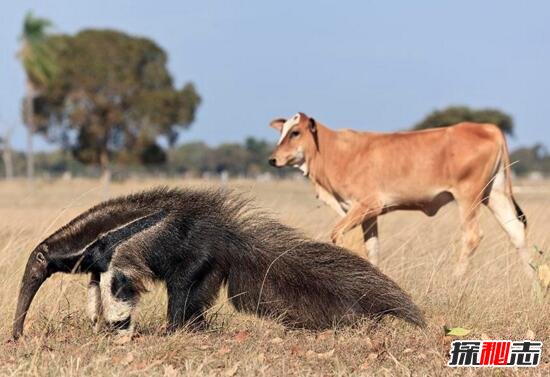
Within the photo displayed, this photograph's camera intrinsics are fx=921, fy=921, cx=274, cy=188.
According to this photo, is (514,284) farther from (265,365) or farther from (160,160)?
(160,160)

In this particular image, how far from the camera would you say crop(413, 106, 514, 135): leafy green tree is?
74.8m

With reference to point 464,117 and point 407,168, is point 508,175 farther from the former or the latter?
point 464,117

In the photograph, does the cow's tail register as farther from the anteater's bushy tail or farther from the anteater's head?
the anteater's head

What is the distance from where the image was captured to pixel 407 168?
10.4m

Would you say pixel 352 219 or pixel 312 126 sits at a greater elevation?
pixel 312 126

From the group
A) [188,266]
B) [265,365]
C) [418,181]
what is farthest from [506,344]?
[418,181]

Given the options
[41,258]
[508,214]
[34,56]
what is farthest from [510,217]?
[34,56]

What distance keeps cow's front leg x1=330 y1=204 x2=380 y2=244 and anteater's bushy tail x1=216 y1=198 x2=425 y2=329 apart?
8.44 ft

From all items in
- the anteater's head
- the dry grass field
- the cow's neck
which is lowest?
the dry grass field

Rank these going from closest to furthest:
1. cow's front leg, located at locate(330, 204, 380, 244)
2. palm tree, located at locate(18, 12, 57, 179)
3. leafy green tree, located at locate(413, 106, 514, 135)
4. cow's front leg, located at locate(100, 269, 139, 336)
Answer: cow's front leg, located at locate(100, 269, 139, 336) < cow's front leg, located at locate(330, 204, 380, 244) < palm tree, located at locate(18, 12, 57, 179) < leafy green tree, located at locate(413, 106, 514, 135)

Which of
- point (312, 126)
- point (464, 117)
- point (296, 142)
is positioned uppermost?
point (312, 126)

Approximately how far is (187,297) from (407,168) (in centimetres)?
451

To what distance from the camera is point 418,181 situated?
10.4 m

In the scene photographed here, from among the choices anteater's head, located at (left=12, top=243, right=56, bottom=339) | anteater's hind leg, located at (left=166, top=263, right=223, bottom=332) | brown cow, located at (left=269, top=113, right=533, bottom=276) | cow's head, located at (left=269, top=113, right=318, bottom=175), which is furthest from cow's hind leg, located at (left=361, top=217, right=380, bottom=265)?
anteater's head, located at (left=12, top=243, right=56, bottom=339)
